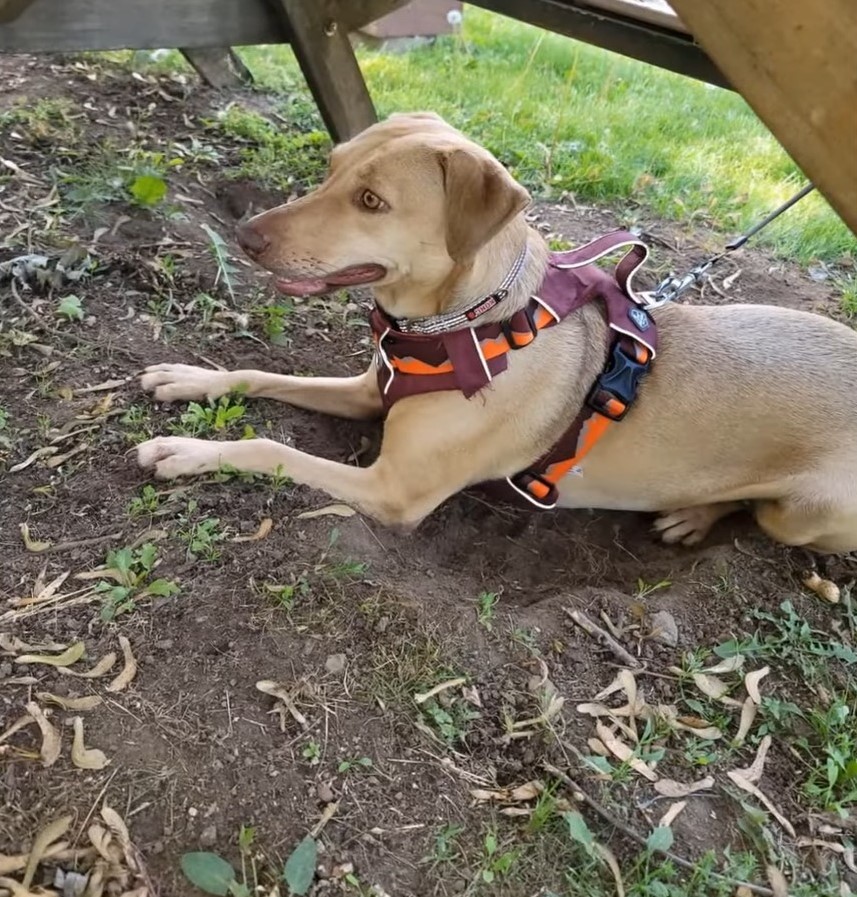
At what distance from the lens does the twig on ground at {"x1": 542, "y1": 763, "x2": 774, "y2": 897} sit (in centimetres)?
236

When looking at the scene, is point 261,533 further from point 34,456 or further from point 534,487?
point 534,487

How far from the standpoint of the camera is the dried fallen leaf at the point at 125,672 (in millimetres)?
2408

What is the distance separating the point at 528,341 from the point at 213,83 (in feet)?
12.7

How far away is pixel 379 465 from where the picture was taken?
3219mm

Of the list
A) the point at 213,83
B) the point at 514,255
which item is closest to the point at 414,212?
the point at 514,255

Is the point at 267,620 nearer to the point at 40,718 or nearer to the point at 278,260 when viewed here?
the point at 40,718

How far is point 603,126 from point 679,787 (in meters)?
5.27

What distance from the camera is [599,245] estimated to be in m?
3.29

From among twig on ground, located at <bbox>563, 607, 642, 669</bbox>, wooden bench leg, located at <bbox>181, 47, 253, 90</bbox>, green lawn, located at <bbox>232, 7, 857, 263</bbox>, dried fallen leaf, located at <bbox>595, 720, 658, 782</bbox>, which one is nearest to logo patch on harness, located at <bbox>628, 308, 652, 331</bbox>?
twig on ground, located at <bbox>563, 607, 642, 669</bbox>

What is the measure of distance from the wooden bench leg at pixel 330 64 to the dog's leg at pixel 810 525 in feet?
9.80

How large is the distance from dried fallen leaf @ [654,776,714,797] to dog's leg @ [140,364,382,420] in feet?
5.94

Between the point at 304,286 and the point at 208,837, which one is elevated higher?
the point at 304,286

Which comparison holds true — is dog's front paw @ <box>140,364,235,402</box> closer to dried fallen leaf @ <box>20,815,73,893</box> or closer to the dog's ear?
the dog's ear

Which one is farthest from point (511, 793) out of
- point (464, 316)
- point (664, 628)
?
point (464, 316)
